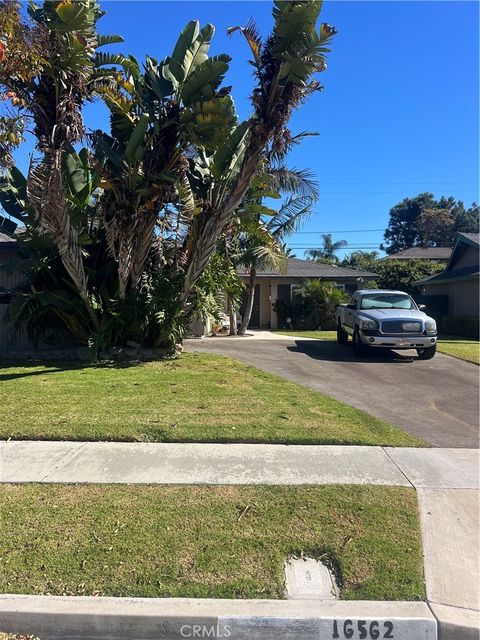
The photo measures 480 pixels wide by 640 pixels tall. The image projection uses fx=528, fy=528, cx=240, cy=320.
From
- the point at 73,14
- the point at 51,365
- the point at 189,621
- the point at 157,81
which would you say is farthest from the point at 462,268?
the point at 189,621

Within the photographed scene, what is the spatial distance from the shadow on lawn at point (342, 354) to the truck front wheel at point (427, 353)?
0.76 ft

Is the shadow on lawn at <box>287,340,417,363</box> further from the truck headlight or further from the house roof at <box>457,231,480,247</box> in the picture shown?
the house roof at <box>457,231,480,247</box>

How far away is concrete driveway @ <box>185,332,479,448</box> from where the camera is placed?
24.2 ft

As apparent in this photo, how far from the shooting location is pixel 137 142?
389 inches

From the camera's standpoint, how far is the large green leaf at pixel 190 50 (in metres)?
10.4

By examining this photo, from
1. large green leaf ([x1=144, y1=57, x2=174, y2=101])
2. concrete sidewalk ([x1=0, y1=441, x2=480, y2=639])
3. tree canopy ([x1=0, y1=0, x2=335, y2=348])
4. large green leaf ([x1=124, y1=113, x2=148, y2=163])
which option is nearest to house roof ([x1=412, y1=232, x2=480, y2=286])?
tree canopy ([x1=0, y1=0, x2=335, y2=348])

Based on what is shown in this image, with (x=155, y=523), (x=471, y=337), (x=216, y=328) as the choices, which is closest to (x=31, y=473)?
(x=155, y=523)

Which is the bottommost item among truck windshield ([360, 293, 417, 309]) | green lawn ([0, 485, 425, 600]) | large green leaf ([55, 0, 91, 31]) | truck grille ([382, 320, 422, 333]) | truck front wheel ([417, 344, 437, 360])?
green lawn ([0, 485, 425, 600])

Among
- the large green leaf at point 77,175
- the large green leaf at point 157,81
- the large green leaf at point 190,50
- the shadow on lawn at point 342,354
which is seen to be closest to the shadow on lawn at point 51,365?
the large green leaf at point 77,175

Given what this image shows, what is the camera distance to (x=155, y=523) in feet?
13.8

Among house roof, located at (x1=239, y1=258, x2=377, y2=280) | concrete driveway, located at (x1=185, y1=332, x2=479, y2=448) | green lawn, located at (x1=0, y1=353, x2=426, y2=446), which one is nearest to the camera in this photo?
green lawn, located at (x1=0, y1=353, x2=426, y2=446)

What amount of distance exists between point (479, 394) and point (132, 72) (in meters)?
9.16

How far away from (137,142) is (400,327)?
7.39 metres

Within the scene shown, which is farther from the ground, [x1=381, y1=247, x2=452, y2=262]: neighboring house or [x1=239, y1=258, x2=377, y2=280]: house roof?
[x1=381, y1=247, x2=452, y2=262]: neighboring house
